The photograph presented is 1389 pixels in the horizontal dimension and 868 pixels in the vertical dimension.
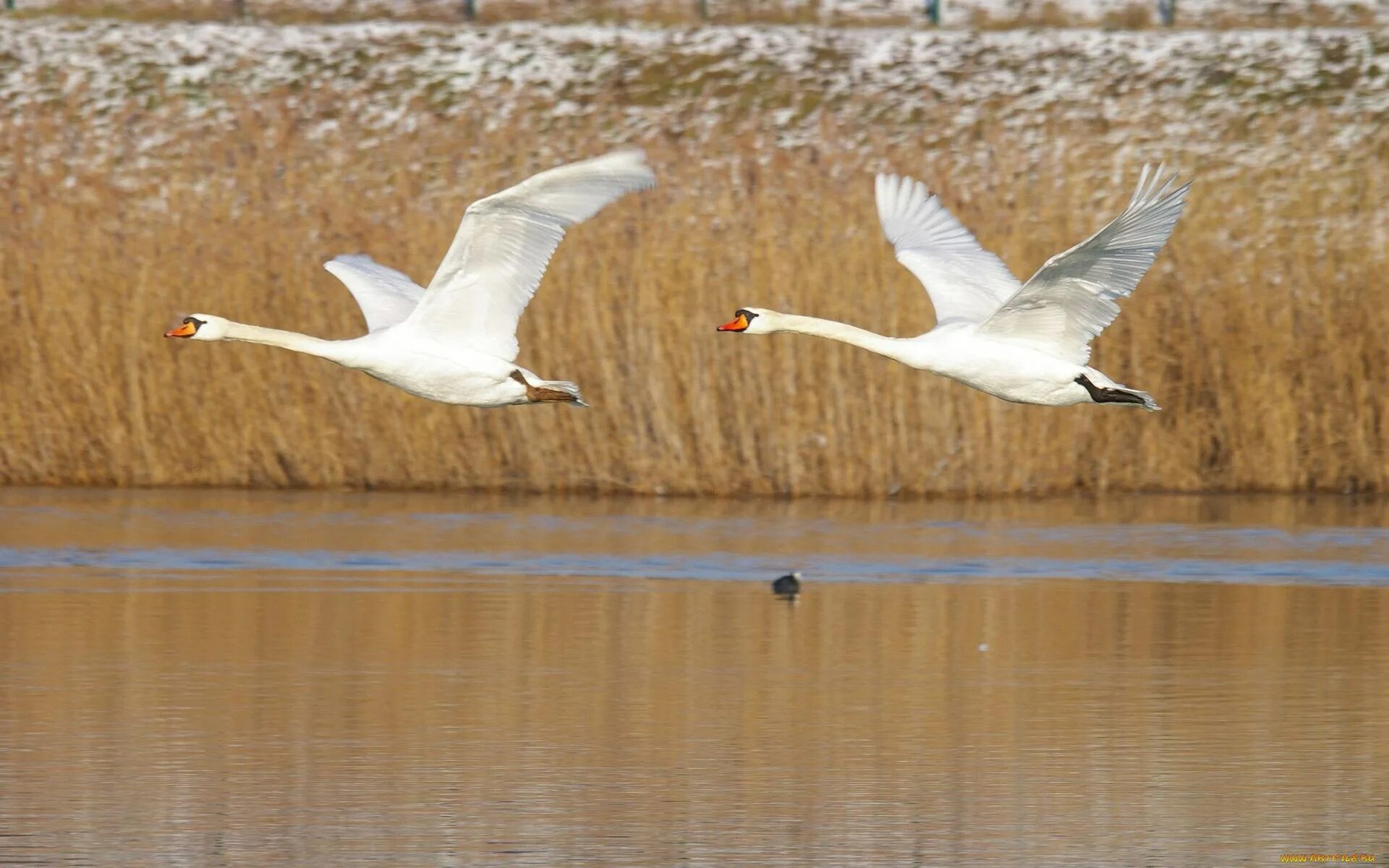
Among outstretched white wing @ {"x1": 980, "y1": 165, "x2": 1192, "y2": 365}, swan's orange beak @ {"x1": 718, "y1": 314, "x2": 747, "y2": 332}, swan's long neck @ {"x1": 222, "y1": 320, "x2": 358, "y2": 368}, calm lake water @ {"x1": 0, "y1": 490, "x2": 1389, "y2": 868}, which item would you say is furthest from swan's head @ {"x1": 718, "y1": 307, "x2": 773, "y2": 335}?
swan's long neck @ {"x1": 222, "y1": 320, "x2": 358, "y2": 368}

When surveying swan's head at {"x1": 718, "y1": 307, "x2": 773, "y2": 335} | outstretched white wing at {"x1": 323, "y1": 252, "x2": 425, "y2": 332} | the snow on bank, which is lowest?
swan's head at {"x1": 718, "y1": 307, "x2": 773, "y2": 335}

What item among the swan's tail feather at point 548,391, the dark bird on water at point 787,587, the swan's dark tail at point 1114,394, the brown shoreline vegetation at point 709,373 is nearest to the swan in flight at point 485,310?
the swan's tail feather at point 548,391

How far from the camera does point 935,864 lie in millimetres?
6848

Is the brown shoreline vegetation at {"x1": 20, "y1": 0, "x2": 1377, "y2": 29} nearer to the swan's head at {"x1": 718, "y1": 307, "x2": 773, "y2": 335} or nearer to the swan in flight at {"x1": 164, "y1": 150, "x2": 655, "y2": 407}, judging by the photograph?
the swan's head at {"x1": 718, "y1": 307, "x2": 773, "y2": 335}

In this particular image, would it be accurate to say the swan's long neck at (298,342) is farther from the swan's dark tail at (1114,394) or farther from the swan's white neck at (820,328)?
the swan's dark tail at (1114,394)

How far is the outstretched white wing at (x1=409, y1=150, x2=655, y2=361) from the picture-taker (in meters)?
10.4

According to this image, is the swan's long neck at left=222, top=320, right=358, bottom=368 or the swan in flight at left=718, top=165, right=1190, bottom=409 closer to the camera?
the swan in flight at left=718, top=165, right=1190, bottom=409

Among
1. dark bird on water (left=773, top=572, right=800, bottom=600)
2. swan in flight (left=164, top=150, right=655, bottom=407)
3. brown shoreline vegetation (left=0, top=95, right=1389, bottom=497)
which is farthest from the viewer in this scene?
brown shoreline vegetation (left=0, top=95, right=1389, bottom=497)

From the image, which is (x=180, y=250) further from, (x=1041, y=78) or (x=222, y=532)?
(x=1041, y=78)

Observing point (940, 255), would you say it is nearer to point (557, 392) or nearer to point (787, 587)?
point (787, 587)

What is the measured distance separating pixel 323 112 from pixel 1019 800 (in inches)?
1023

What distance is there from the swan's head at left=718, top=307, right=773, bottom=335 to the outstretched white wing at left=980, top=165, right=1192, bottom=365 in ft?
3.57

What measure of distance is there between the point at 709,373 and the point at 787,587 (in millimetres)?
4299

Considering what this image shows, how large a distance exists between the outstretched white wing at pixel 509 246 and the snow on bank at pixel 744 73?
19.9m
